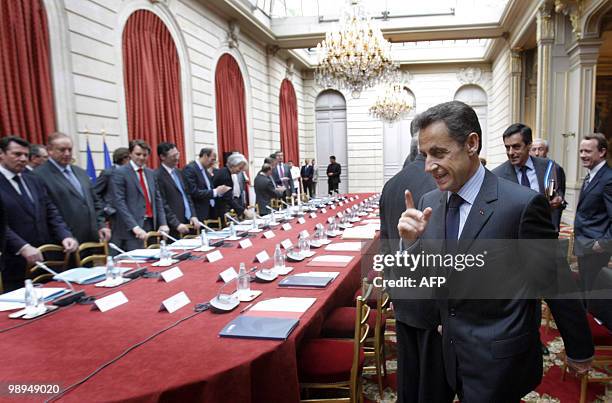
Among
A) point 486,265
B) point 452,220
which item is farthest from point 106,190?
point 486,265

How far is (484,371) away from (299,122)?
14.8 meters

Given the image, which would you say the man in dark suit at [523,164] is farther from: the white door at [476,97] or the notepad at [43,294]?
the white door at [476,97]

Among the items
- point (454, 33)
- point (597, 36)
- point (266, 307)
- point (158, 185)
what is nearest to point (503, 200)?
point (266, 307)

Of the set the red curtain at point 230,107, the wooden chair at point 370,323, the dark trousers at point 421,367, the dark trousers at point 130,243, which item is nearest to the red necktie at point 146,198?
the dark trousers at point 130,243

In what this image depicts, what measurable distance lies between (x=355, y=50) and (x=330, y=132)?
9244 mm

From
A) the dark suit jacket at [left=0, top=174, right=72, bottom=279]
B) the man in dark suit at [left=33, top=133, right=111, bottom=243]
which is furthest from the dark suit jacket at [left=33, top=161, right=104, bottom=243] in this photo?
the dark suit jacket at [left=0, top=174, right=72, bottom=279]

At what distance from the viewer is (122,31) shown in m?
6.51

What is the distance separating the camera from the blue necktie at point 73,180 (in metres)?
3.95

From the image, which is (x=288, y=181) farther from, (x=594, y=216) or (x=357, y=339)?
(x=357, y=339)

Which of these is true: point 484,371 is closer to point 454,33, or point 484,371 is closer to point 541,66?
point 541,66

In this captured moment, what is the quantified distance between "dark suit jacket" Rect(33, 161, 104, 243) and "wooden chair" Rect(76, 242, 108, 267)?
173 mm

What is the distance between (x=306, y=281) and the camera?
8.05 ft

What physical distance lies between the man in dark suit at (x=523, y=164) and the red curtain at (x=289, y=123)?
10670 millimetres

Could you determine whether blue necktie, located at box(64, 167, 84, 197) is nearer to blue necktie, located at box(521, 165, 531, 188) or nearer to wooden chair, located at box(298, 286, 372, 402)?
wooden chair, located at box(298, 286, 372, 402)
